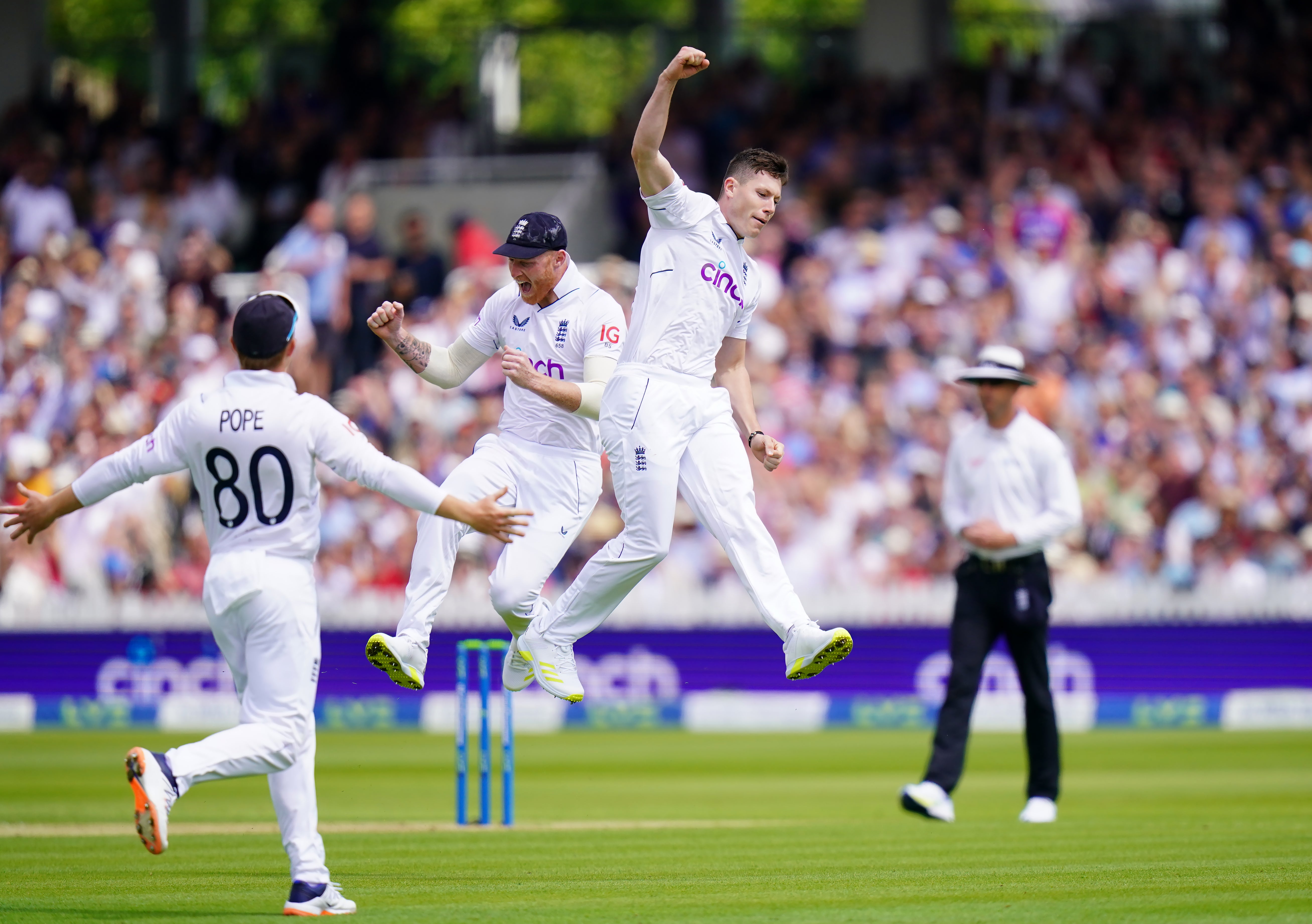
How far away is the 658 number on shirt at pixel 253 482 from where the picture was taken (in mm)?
7676

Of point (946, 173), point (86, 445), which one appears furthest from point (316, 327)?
point (946, 173)

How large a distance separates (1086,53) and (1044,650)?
13388 mm

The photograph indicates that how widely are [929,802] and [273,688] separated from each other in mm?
5305

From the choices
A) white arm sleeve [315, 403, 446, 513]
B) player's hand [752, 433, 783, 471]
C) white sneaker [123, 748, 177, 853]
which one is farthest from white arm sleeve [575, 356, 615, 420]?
white sneaker [123, 748, 177, 853]

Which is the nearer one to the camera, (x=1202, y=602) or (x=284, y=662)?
(x=284, y=662)

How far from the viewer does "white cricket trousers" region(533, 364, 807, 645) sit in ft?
29.8

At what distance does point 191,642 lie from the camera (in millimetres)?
19125

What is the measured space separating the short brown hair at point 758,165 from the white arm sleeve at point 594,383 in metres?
1.15

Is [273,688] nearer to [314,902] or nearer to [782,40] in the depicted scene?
[314,902]

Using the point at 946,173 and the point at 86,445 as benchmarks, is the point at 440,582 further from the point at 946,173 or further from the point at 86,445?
the point at 946,173

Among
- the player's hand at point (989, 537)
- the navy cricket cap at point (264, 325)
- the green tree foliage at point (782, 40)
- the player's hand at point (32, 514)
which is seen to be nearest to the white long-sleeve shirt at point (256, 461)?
the navy cricket cap at point (264, 325)

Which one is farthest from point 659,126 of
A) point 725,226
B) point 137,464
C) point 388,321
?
point 137,464

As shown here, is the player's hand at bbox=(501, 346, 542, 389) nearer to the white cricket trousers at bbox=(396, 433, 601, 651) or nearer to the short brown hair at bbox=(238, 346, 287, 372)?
the white cricket trousers at bbox=(396, 433, 601, 651)

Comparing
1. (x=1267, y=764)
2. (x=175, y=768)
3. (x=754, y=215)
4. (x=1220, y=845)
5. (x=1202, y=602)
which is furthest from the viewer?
(x=1202, y=602)
